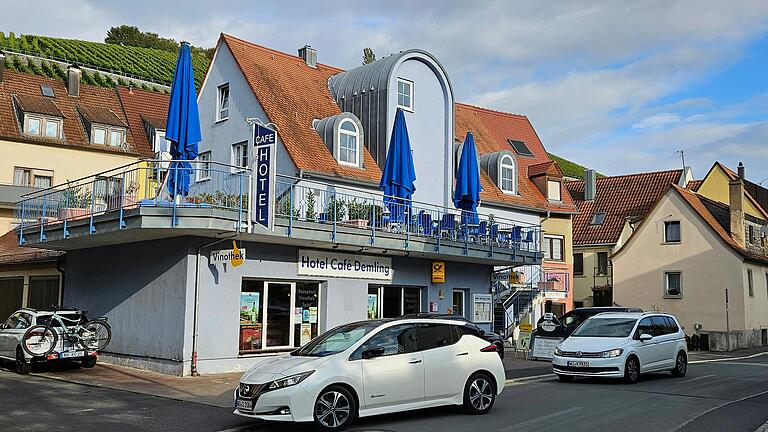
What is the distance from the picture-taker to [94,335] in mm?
18281

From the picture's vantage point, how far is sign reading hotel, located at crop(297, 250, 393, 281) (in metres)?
20.5

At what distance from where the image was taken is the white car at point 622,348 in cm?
1706

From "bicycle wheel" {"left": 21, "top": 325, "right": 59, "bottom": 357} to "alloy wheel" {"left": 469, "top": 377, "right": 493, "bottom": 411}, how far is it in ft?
35.2

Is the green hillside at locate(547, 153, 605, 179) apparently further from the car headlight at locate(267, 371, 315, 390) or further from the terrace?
the car headlight at locate(267, 371, 315, 390)

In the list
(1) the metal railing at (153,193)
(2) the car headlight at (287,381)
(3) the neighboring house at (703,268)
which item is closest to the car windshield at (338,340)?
(2) the car headlight at (287,381)

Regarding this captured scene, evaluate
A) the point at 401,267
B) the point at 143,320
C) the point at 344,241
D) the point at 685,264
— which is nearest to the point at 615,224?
the point at 685,264

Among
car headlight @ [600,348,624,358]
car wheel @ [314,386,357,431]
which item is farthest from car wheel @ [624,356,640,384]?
car wheel @ [314,386,357,431]

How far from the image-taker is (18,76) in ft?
145

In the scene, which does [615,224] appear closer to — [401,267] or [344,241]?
[401,267]

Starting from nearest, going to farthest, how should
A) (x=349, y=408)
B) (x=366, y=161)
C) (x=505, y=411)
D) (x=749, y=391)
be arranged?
(x=349, y=408) < (x=505, y=411) < (x=749, y=391) < (x=366, y=161)

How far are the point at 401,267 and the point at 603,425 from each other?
1273cm

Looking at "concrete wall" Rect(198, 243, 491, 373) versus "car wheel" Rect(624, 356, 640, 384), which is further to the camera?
"concrete wall" Rect(198, 243, 491, 373)

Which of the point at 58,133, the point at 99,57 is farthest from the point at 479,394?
the point at 99,57

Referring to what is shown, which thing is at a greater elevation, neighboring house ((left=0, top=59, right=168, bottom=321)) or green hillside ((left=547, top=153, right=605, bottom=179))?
green hillside ((left=547, top=153, right=605, bottom=179))
